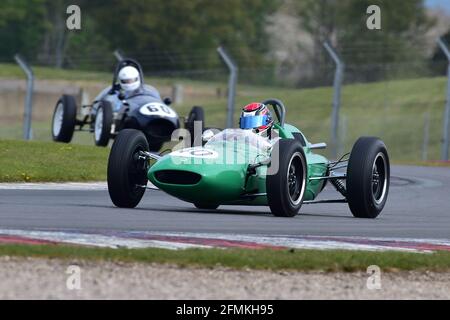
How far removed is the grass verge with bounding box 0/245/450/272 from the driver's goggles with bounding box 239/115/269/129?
4.08 metres

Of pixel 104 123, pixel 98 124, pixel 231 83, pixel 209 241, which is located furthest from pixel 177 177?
pixel 231 83

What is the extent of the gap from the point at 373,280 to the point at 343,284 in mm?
244

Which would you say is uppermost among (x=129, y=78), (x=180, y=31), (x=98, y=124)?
(x=180, y=31)

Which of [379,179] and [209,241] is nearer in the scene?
[209,241]

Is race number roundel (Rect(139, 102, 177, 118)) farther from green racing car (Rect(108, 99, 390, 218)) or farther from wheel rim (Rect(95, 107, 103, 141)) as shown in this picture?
→ green racing car (Rect(108, 99, 390, 218))

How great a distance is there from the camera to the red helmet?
15.0 m

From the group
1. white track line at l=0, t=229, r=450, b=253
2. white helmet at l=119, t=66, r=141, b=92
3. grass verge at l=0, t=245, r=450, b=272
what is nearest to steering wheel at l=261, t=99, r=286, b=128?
white track line at l=0, t=229, r=450, b=253

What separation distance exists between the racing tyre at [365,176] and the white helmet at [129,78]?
1140cm

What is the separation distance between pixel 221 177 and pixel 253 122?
1.21 m

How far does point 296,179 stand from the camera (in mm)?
14438

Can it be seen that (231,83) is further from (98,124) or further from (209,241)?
(209,241)
